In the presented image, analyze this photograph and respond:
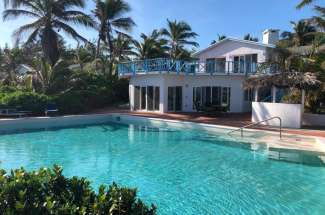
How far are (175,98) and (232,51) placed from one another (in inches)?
262

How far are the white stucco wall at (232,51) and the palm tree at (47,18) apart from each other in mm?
11795

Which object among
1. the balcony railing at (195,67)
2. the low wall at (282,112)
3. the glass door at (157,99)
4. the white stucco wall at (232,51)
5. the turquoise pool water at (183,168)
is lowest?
the turquoise pool water at (183,168)

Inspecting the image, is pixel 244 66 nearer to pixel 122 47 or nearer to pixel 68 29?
pixel 68 29

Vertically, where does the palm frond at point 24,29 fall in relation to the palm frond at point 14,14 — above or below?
below

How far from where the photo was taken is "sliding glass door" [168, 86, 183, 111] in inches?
1027

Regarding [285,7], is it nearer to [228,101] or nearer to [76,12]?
[228,101]

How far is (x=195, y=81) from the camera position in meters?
26.3

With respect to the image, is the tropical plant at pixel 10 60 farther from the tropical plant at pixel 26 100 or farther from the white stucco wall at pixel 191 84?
the white stucco wall at pixel 191 84

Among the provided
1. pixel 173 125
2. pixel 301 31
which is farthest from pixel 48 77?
pixel 301 31

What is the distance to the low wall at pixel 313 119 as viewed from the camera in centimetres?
1962

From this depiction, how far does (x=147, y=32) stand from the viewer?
39219 mm

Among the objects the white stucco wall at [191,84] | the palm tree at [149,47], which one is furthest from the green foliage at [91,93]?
the palm tree at [149,47]

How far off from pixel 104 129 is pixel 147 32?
838 inches

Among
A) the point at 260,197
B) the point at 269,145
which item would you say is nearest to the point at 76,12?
the point at 269,145
